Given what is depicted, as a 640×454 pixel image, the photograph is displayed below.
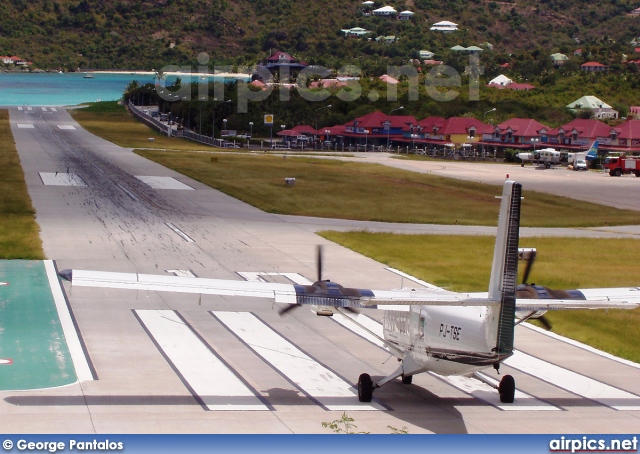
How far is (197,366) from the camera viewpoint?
3144 centimetres

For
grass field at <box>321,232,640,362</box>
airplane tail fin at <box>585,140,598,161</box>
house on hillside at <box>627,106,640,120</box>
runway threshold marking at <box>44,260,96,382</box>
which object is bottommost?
grass field at <box>321,232,640,362</box>

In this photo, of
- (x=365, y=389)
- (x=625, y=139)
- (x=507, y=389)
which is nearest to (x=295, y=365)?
(x=365, y=389)

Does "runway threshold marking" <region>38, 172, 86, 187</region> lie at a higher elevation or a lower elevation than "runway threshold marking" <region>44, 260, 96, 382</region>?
higher

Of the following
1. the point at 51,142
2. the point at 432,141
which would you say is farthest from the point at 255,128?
the point at 51,142

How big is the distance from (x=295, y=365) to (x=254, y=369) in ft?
4.90

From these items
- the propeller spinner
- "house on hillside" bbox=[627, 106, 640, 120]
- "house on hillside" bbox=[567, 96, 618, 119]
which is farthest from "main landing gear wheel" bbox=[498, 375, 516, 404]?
"house on hillside" bbox=[567, 96, 618, 119]

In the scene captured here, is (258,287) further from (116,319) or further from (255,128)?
(255,128)

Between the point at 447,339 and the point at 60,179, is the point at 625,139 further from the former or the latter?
the point at 447,339

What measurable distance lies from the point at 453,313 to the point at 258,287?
5383mm

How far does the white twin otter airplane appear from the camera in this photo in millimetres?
23922

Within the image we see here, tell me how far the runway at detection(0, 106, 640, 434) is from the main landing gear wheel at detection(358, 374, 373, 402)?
28 centimetres

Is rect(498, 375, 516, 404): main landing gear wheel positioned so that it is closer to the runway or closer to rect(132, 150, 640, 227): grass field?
the runway

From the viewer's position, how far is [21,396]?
88.7ft

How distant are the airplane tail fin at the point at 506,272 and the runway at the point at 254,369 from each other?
3.18m
